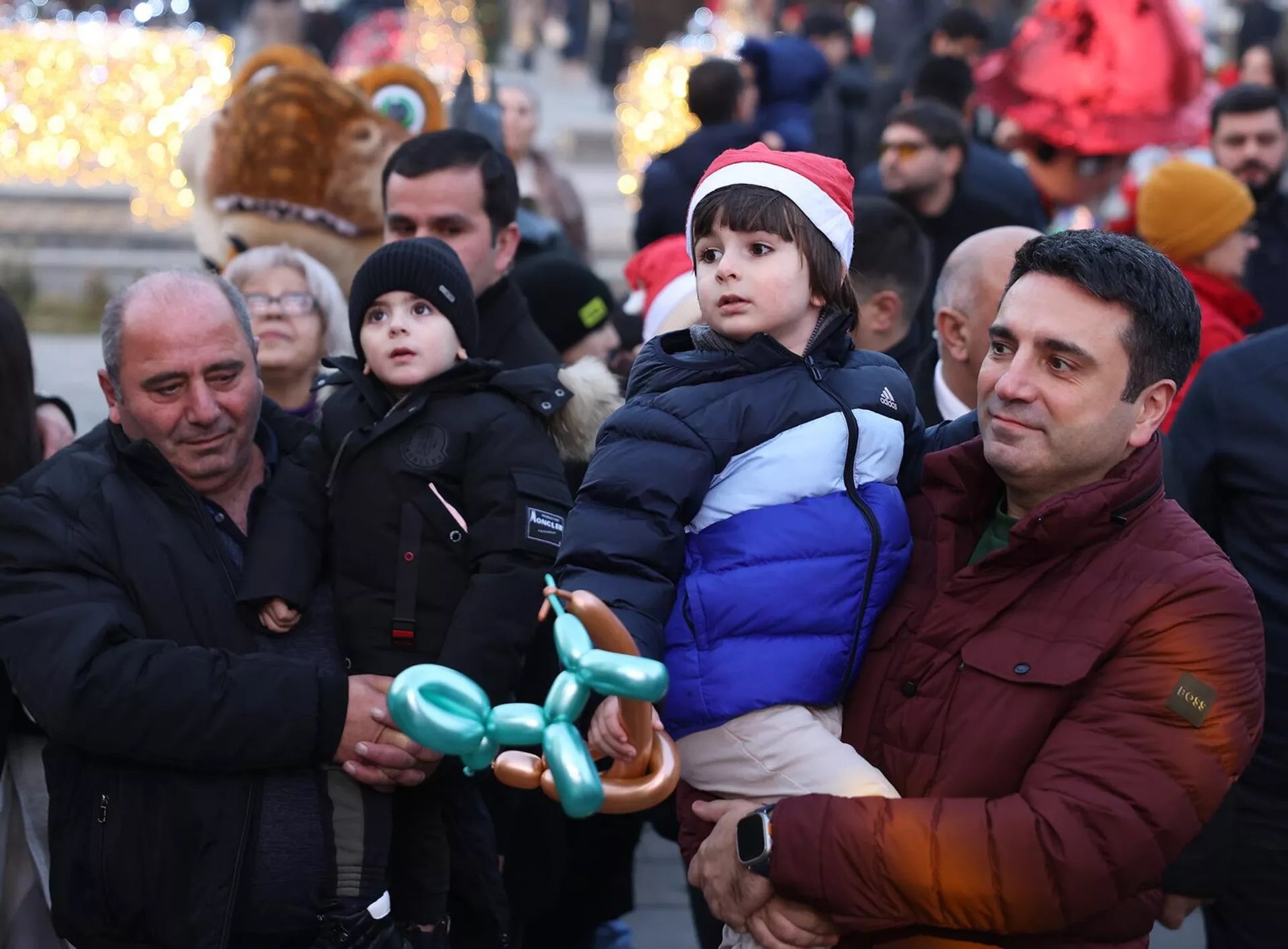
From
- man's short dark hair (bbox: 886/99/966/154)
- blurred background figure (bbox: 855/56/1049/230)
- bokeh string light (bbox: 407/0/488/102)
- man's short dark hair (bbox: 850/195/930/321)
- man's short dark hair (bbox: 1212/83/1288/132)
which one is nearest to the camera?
man's short dark hair (bbox: 850/195/930/321)

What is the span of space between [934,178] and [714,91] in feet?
4.65

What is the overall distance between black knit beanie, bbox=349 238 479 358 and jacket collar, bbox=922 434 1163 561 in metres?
1.25

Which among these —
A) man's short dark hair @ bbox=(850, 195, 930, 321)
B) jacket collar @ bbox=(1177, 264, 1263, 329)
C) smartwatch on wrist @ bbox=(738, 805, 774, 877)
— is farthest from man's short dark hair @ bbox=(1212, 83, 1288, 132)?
smartwatch on wrist @ bbox=(738, 805, 774, 877)

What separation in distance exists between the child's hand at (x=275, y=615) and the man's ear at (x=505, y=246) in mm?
1420

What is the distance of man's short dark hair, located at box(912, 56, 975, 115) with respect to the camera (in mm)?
8172

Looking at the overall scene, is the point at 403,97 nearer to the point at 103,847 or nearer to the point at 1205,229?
the point at 1205,229

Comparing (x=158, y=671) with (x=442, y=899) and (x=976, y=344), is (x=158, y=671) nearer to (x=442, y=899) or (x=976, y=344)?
(x=442, y=899)

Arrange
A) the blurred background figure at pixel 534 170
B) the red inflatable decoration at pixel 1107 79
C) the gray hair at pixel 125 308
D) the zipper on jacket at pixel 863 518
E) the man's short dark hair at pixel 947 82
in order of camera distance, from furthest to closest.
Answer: the red inflatable decoration at pixel 1107 79 < the man's short dark hair at pixel 947 82 < the blurred background figure at pixel 534 170 < the gray hair at pixel 125 308 < the zipper on jacket at pixel 863 518

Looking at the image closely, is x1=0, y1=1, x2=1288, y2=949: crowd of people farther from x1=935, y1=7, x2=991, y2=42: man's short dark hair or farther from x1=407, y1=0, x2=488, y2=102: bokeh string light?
x1=407, y1=0, x2=488, y2=102: bokeh string light

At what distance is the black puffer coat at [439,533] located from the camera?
10.3 feet

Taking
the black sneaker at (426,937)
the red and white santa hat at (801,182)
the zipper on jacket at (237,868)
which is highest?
the red and white santa hat at (801,182)

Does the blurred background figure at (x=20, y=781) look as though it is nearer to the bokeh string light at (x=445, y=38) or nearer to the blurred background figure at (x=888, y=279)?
the blurred background figure at (x=888, y=279)

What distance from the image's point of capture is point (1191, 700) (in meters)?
2.28

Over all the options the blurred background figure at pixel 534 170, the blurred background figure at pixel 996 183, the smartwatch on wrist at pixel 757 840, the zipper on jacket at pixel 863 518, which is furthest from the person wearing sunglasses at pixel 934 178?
the smartwatch on wrist at pixel 757 840
